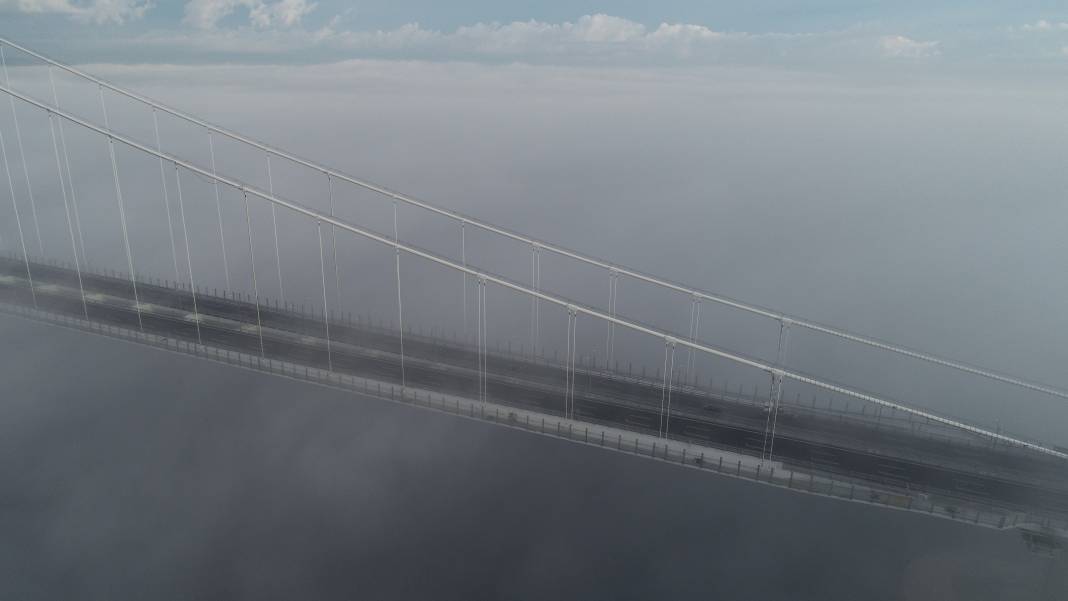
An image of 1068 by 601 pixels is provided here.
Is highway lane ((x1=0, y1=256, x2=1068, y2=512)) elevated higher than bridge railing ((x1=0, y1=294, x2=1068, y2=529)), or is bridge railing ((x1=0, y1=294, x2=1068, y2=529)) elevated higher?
bridge railing ((x1=0, y1=294, x2=1068, y2=529))

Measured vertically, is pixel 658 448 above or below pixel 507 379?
above

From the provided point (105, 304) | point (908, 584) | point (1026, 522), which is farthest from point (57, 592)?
point (1026, 522)

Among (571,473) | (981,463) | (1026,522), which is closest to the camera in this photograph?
(1026,522)

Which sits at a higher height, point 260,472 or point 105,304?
point 105,304

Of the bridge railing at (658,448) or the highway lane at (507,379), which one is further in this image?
the highway lane at (507,379)

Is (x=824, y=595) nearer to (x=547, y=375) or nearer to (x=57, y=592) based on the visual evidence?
(x=547, y=375)

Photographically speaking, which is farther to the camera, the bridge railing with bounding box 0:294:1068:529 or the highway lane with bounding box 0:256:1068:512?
the highway lane with bounding box 0:256:1068:512

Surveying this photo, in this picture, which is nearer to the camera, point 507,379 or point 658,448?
point 658,448

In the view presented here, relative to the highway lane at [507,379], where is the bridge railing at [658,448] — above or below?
above
